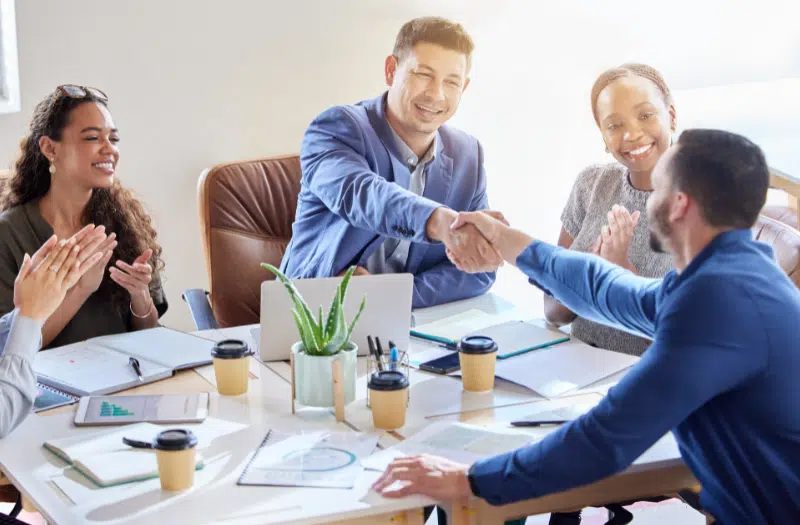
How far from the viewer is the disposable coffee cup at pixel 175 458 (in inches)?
53.2

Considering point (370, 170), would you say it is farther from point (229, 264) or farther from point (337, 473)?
point (337, 473)

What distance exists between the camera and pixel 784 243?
80.0 inches

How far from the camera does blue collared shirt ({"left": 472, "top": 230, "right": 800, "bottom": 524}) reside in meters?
1.25

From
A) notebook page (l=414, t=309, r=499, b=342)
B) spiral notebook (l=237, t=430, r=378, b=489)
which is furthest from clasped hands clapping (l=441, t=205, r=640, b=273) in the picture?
spiral notebook (l=237, t=430, r=378, b=489)

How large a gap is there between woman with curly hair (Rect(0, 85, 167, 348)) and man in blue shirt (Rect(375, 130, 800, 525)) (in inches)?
49.0

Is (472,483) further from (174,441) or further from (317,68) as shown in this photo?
(317,68)

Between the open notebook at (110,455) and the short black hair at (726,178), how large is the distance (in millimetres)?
867

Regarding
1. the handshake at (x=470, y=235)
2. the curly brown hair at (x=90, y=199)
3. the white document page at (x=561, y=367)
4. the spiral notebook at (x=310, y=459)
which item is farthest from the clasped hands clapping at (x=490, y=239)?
the curly brown hair at (x=90, y=199)

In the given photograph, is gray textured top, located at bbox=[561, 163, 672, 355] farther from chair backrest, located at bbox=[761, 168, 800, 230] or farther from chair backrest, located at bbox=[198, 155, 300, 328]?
chair backrest, located at bbox=[198, 155, 300, 328]

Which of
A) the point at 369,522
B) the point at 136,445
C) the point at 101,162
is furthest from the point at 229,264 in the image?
the point at 369,522

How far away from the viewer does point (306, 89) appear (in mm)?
3781

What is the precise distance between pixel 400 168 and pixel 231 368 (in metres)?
1.03

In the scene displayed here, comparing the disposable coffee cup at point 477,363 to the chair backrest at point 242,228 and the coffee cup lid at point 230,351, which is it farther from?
the chair backrest at point 242,228

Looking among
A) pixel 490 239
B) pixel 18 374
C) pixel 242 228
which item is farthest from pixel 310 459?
pixel 242 228
